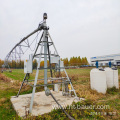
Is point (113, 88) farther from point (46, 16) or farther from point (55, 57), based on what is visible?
point (46, 16)

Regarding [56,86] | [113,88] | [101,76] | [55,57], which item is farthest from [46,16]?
[113,88]

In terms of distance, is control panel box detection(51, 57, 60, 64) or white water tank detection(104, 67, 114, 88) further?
white water tank detection(104, 67, 114, 88)

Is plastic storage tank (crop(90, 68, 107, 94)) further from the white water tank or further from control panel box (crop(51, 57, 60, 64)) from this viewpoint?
control panel box (crop(51, 57, 60, 64))

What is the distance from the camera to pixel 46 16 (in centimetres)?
673

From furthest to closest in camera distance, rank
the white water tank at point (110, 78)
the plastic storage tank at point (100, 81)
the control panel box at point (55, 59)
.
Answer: the white water tank at point (110, 78) < the plastic storage tank at point (100, 81) < the control panel box at point (55, 59)

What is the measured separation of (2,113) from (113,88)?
7651 mm

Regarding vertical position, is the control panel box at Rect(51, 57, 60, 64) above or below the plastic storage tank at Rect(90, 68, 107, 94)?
above

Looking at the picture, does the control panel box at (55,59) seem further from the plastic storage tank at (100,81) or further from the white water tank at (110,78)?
the white water tank at (110,78)

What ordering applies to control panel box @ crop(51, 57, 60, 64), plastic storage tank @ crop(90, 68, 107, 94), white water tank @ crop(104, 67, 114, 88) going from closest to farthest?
control panel box @ crop(51, 57, 60, 64) < plastic storage tank @ crop(90, 68, 107, 94) < white water tank @ crop(104, 67, 114, 88)

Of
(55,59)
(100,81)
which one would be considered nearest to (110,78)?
(100,81)

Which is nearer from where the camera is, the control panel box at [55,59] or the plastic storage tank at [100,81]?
the control panel box at [55,59]

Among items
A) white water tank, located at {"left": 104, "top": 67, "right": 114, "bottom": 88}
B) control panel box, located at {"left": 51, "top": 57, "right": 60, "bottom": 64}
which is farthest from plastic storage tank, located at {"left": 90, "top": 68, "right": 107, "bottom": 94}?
control panel box, located at {"left": 51, "top": 57, "right": 60, "bottom": 64}

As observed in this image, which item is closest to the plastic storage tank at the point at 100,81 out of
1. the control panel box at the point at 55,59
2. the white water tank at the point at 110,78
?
the white water tank at the point at 110,78

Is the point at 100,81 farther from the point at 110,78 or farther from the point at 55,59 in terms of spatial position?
the point at 55,59
